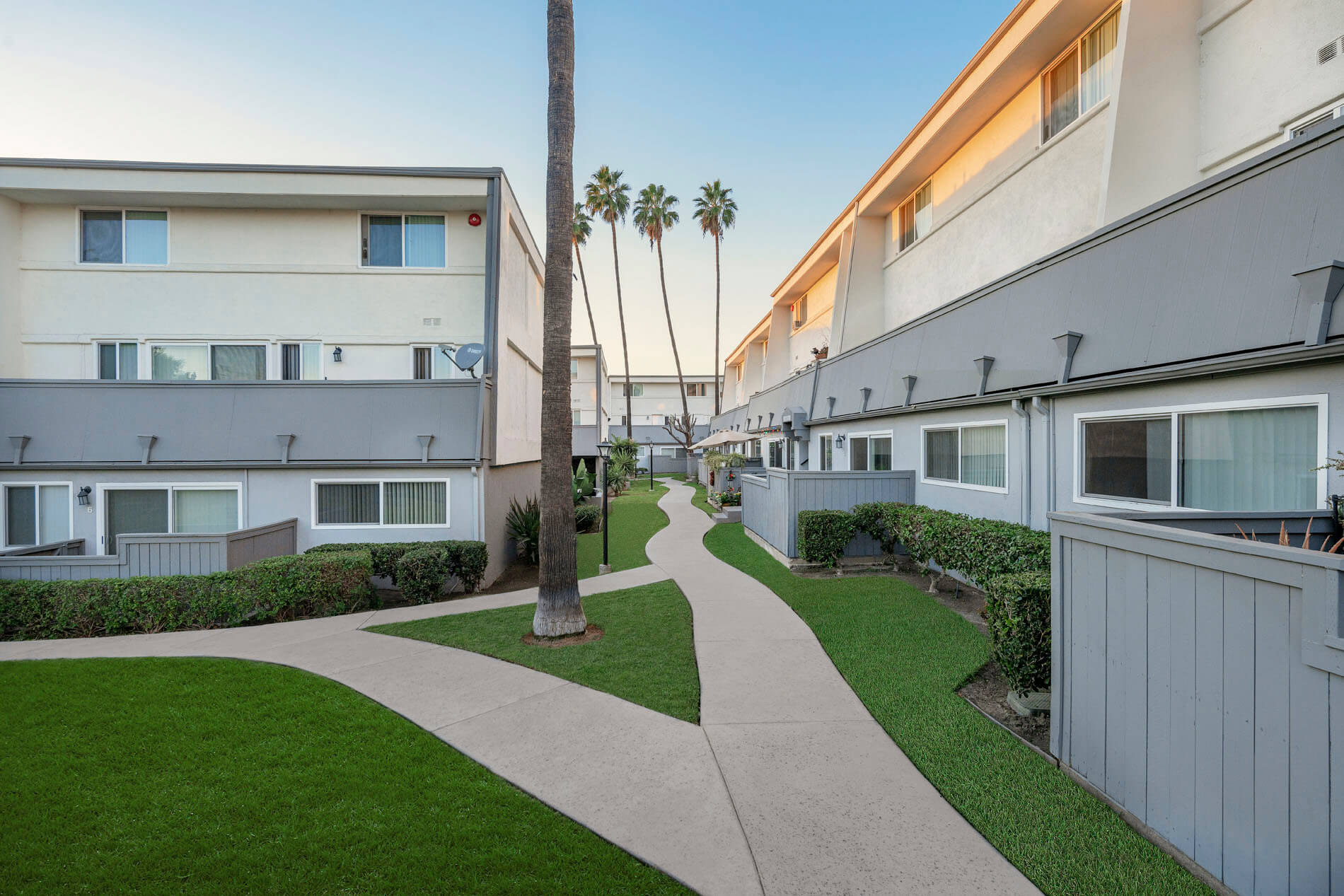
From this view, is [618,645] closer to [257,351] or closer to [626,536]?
[626,536]

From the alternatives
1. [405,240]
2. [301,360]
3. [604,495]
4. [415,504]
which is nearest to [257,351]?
[301,360]

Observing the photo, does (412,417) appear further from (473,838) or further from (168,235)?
(473,838)

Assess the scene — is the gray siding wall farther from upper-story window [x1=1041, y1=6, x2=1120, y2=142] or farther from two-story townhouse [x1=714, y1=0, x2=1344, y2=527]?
upper-story window [x1=1041, y1=6, x2=1120, y2=142]

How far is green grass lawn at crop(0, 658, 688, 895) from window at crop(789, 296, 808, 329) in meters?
23.7

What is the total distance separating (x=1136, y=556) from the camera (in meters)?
3.39

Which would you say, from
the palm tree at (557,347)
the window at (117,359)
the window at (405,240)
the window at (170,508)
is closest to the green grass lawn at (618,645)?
the palm tree at (557,347)

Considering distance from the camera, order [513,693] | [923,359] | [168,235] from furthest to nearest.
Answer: [168,235], [923,359], [513,693]

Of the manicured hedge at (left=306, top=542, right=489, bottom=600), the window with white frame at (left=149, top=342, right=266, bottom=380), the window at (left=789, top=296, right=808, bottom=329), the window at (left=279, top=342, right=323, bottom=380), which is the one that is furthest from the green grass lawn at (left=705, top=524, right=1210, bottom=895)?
the window at (left=789, top=296, right=808, bottom=329)

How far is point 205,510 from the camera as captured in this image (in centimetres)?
1080

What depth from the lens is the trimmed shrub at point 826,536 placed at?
34.5 feet

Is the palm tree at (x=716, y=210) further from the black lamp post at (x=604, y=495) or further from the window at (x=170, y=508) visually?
the window at (x=170, y=508)

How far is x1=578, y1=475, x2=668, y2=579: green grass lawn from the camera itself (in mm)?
12750

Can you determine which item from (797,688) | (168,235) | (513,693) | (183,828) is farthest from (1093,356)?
(168,235)

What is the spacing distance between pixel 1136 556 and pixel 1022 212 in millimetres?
9807
